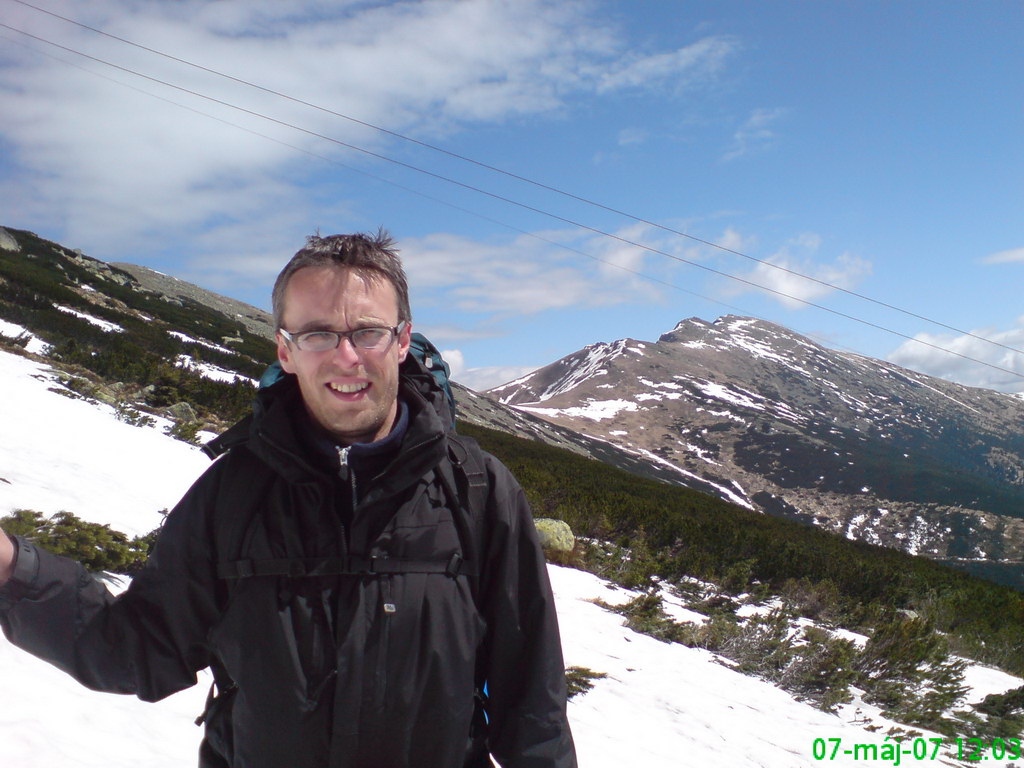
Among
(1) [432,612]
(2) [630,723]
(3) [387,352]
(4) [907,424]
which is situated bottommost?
(2) [630,723]

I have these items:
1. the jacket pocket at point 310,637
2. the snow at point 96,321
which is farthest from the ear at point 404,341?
the snow at point 96,321

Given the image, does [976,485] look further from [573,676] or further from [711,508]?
[573,676]

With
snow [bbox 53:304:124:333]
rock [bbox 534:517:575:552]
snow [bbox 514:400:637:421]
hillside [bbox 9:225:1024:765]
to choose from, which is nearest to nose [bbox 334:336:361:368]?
hillside [bbox 9:225:1024:765]

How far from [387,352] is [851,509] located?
7194 cm

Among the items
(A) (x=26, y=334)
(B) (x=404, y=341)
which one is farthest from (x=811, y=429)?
(B) (x=404, y=341)

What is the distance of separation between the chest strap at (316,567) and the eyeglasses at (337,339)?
54cm

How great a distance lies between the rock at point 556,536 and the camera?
981cm

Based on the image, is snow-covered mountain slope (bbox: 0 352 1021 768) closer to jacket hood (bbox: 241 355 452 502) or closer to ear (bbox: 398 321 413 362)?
jacket hood (bbox: 241 355 452 502)

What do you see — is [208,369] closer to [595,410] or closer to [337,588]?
[337,588]

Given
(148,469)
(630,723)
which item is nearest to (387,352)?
(630,723)

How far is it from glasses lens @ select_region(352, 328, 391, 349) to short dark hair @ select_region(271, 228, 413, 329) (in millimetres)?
98

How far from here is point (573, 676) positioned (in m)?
4.99

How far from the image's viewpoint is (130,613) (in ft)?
4.81

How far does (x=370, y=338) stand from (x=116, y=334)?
1726cm
